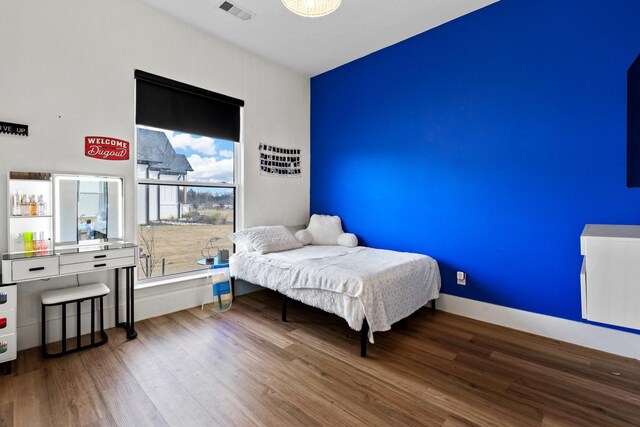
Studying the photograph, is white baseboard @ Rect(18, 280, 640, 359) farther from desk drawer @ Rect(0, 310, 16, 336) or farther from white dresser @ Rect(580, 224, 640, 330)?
white dresser @ Rect(580, 224, 640, 330)

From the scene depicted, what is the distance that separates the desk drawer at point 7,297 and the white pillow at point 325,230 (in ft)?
9.16

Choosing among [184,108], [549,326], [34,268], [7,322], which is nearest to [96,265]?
[34,268]

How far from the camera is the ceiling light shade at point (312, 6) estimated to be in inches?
83.3

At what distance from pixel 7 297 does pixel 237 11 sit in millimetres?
2925

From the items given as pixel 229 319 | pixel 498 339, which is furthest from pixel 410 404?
pixel 229 319

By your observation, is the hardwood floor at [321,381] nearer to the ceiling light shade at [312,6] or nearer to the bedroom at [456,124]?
the bedroom at [456,124]

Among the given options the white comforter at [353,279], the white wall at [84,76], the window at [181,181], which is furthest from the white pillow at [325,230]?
the window at [181,181]

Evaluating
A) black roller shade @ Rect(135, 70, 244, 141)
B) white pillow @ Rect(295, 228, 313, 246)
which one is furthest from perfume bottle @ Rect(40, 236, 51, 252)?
white pillow @ Rect(295, 228, 313, 246)

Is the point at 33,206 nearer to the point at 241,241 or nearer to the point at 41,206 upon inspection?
the point at 41,206

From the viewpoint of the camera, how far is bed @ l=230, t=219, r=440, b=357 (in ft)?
7.47

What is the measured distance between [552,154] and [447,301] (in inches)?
65.1

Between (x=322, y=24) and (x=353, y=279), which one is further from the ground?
(x=322, y=24)

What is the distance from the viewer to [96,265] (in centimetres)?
236

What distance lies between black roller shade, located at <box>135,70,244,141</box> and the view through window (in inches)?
4.0
